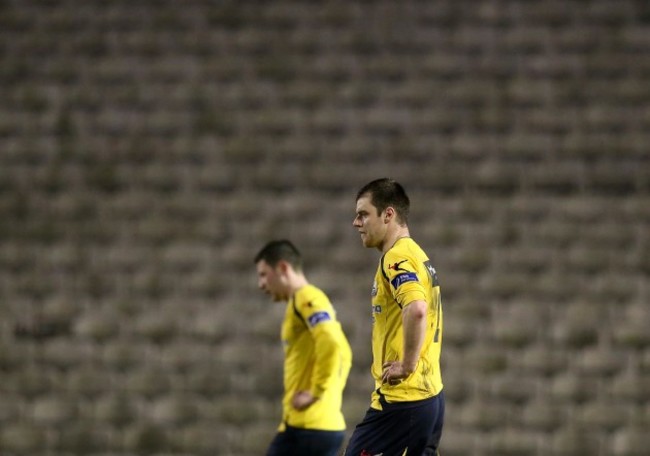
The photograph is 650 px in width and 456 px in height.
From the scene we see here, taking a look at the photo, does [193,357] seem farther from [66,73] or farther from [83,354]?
[66,73]

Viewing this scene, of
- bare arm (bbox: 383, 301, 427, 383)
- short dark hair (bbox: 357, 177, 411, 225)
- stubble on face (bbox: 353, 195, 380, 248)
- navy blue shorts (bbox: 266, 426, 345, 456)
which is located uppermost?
short dark hair (bbox: 357, 177, 411, 225)

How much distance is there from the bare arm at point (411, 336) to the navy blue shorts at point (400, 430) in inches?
8.6

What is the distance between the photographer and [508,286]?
6152 mm

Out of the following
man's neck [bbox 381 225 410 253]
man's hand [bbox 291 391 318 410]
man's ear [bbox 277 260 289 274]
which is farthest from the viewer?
man's ear [bbox 277 260 289 274]

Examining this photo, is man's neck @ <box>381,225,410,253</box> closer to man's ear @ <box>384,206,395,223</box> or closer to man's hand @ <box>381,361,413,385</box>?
man's ear @ <box>384,206,395,223</box>

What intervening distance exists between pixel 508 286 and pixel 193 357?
215cm

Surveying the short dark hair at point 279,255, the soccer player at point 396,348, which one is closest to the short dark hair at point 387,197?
the soccer player at point 396,348

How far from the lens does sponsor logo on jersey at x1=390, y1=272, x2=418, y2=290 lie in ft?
10.8

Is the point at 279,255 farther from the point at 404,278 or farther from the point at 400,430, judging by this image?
the point at 400,430

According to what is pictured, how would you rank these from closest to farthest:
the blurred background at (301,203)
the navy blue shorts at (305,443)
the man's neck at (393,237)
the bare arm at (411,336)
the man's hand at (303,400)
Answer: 1. the bare arm at (411,336)
2. the man's neck at (393,237)
3. the man's hand at (303,400)
4. the navy blue shorts at (305,443)
5. the blurred background at (301,203)

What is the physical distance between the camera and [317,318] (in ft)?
13.3

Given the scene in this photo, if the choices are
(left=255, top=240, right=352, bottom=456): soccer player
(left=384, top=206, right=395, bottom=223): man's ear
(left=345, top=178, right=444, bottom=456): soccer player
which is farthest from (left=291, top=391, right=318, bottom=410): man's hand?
(left=384, top=206, right=395, bottom=223): man's ear

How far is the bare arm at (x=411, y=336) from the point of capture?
3.20 metres

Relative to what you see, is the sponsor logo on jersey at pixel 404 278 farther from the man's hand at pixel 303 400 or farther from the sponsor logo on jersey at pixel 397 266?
the man's hand at pixel 303 400
